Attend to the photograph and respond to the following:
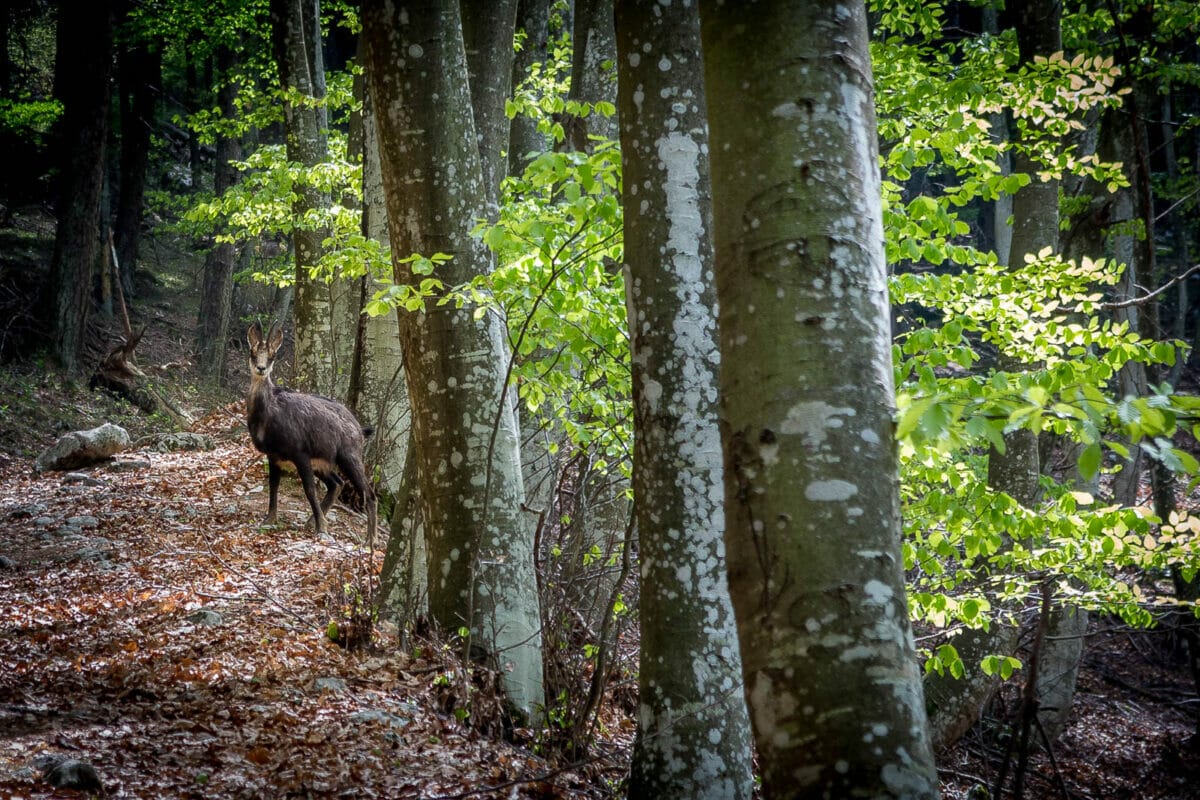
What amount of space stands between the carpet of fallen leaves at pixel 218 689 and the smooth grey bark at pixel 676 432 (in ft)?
2.23

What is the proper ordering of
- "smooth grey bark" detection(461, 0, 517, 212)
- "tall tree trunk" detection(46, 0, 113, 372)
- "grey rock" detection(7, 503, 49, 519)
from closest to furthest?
"smooth grey bark" detection(461, 0, 517, 212) < "grey rock" detection(7, 503, 49, 519) < "tall tree trunk" detection(46, 0, 113, 372)

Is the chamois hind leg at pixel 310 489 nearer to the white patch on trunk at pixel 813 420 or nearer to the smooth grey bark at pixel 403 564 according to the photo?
the smooth grey bark at pixel 403 564

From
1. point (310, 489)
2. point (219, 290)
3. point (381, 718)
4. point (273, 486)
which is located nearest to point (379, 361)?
point (310, 489)

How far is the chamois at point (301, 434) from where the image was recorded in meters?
9.35

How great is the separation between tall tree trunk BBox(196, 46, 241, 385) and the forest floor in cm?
1049

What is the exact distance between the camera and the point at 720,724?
3.75 meters

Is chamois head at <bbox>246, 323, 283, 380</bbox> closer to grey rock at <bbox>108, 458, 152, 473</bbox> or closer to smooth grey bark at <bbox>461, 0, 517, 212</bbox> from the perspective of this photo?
smooth grey bark at <bbox>461, 0, 517, 212</bbox>

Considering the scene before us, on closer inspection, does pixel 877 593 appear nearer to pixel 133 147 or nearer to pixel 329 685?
pixel 329 685

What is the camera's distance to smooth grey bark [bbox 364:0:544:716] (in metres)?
5.03

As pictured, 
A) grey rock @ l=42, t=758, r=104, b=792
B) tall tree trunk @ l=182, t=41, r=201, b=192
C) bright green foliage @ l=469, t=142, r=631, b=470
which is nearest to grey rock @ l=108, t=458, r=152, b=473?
bright green foliage @ l=469, t=142, r=631, b=470

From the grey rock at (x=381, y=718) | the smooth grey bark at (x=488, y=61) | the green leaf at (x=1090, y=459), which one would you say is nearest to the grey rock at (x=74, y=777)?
the grey rock at (x=381, y=718)

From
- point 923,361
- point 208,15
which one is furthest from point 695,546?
point 208,15

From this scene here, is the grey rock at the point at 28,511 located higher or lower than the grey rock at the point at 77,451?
lower

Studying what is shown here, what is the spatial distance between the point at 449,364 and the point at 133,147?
22162 mm
